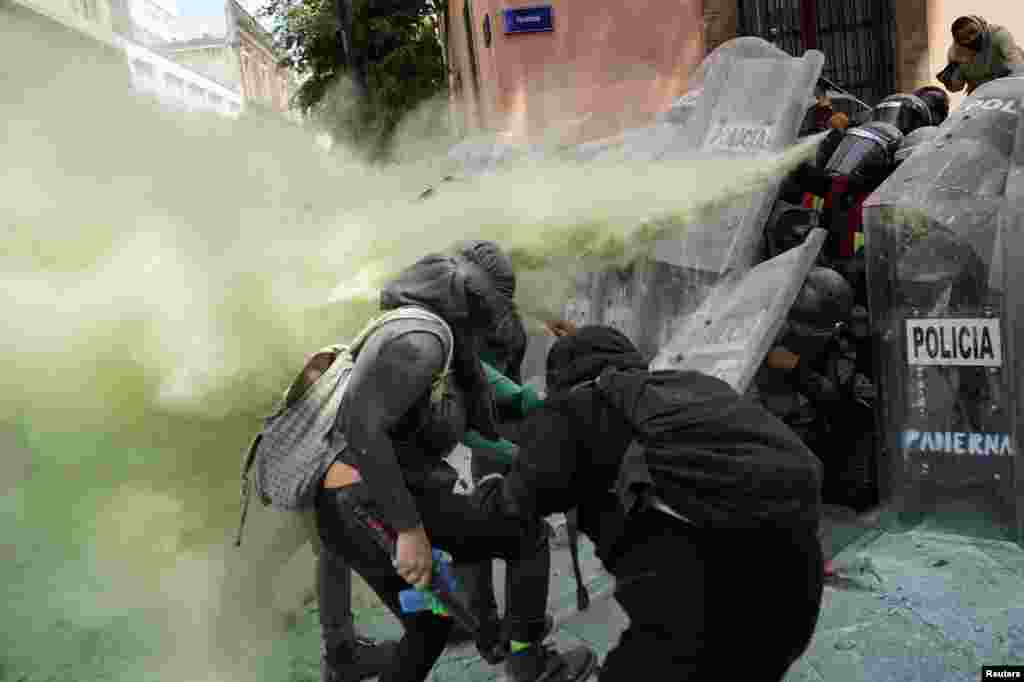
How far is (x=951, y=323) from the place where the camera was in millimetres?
3611

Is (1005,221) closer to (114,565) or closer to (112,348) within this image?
(112,348)

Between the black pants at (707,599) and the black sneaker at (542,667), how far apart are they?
92 centimetres

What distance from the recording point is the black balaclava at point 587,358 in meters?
2.16

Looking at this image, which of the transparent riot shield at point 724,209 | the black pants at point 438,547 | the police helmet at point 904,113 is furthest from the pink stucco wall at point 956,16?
the black pants at point 438,547

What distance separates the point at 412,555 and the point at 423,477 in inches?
8.8

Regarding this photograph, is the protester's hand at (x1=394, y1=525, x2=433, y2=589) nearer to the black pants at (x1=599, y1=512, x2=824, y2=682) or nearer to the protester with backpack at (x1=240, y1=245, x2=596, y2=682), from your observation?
the protester with backpack at (x1=240, y1=245, x2=596, y2=682)

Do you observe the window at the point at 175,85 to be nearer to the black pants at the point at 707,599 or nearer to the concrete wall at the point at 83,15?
the concrete wall at the point at 83,15

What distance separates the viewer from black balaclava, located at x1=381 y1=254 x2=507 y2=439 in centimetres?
266

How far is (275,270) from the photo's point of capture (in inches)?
162

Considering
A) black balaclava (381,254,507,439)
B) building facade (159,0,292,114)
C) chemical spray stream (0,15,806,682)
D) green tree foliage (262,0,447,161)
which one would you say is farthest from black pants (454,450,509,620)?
green tree foliage (262,0,447,161)

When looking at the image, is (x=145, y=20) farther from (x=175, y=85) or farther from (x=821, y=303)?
(x=821, y=303)

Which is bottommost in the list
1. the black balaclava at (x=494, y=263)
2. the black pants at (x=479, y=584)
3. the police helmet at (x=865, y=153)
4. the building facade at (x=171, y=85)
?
the black pants at (x=479, y=584)

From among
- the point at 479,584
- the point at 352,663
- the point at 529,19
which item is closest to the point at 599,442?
the point at 479,584

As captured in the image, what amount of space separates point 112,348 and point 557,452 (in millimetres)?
2280
